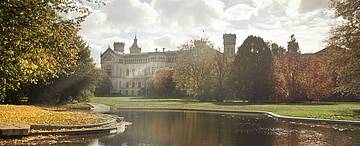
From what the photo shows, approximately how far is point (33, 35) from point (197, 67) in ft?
196

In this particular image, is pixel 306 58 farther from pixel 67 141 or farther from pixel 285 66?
pixel 67 141

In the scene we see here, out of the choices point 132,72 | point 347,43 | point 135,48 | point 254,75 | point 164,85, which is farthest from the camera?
point 135,48

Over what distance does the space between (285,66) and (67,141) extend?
2326 inches

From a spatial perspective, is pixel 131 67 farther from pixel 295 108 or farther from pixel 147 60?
pixel 295 108

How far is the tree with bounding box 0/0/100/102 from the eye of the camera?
599 inches

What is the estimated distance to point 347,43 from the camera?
119ft

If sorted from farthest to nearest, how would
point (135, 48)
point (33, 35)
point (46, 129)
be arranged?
point (135, 48) < point (46, 129) < point (33, 35)

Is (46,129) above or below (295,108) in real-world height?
below

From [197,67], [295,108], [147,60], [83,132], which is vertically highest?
[147,60]

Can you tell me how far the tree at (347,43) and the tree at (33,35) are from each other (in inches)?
992

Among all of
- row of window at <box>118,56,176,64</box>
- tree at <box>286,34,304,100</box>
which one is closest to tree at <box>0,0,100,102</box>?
tree at <box>286,34,304,100</box>

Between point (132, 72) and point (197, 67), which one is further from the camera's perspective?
point (132, 72)

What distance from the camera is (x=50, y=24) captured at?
55.8ft

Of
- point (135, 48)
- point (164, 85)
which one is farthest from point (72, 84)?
point (135, 48)
